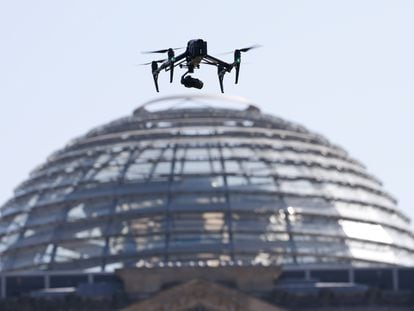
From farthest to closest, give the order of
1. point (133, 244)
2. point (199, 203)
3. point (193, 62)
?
point (199, 203) < point (133, 244) < point (193, 62)

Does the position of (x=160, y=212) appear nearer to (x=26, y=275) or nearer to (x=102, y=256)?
(x=102, y=256)

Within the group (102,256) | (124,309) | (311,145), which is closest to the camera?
(124,309)

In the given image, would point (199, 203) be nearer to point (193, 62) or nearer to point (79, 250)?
point (79, 250)

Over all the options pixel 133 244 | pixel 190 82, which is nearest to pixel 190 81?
pixel 190 82

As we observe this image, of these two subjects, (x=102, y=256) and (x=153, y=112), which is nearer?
(x=102, y=256)

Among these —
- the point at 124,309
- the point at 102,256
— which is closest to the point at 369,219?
the point at 102,256

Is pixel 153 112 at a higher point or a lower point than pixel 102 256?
higher

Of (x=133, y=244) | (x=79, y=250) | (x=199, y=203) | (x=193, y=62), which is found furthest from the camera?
(x=199, y=203)
